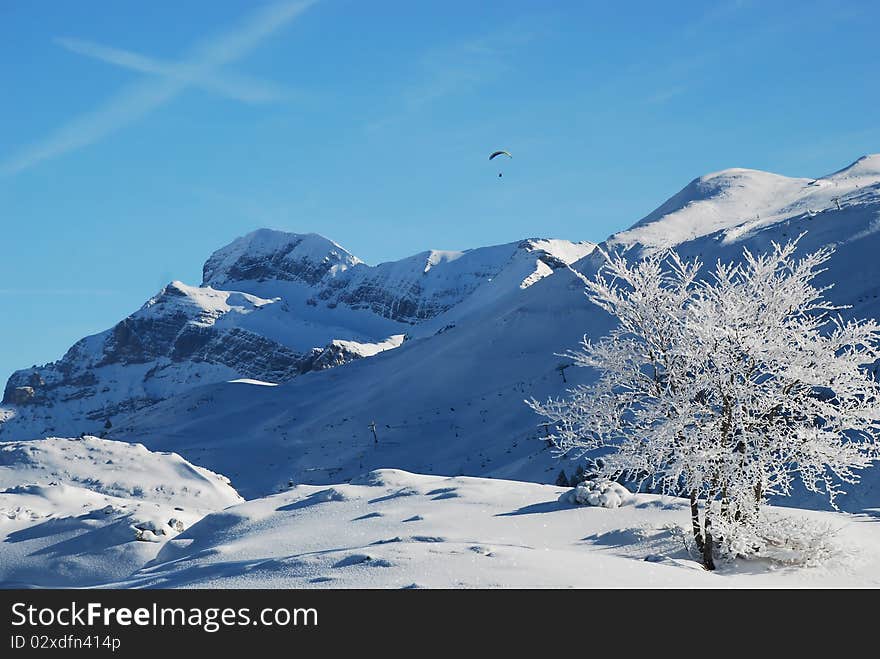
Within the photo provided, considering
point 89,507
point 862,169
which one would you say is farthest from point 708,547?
point 862,169

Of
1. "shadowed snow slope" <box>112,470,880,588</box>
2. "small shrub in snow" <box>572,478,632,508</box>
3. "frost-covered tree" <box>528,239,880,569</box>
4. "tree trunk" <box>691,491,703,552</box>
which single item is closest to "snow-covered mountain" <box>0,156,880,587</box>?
"shadowed snow slope" <box>112,470,880,588</box>

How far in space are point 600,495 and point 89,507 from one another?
69.0 ft

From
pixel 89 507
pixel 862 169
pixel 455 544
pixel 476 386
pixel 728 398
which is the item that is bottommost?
pixel 455 544

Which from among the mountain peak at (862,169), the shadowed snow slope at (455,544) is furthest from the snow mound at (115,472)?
the mountain peak at (862,169)

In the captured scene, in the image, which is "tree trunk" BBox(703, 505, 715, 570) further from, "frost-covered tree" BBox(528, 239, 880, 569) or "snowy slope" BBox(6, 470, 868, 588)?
"snowy slope" BBox(6, 470, 868, 588)

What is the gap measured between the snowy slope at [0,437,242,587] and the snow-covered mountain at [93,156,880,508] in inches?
993

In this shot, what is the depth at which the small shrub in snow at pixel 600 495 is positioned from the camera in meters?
24.2

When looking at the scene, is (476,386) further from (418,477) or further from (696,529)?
(696,529)

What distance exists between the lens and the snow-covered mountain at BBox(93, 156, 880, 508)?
8044cm

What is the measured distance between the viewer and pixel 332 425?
100 m

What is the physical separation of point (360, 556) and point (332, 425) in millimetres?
84043

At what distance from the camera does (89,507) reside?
36125 millimetres
